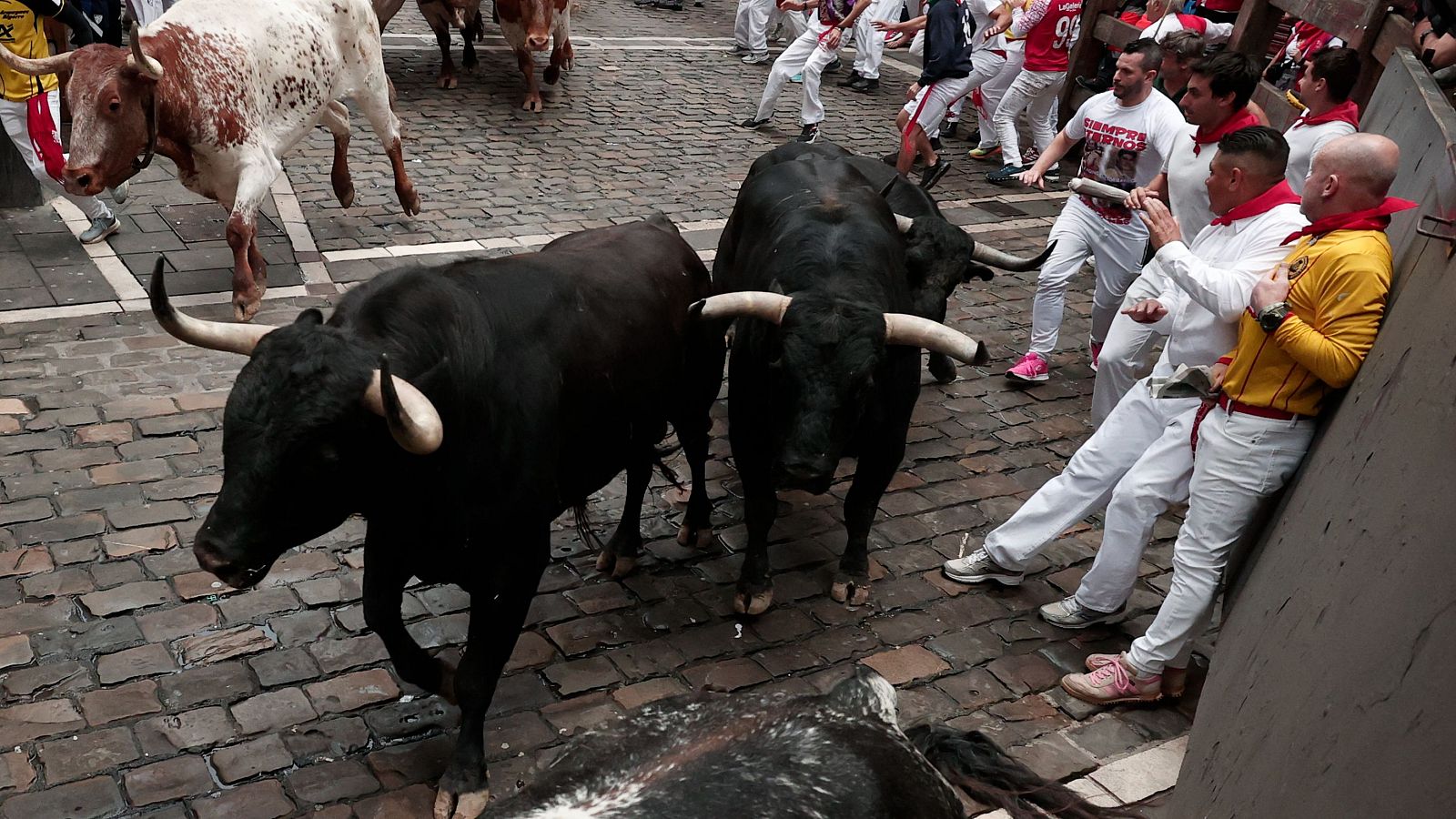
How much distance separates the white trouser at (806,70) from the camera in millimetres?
13156

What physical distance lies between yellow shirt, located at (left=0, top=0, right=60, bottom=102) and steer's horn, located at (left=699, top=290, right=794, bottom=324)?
567 centimetres

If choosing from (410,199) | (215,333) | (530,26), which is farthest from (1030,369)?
(530,26)

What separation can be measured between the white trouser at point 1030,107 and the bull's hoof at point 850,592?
8.51 metres

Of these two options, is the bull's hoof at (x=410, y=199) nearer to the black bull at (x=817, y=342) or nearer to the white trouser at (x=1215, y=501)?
the black bull at (x=817, y=342)

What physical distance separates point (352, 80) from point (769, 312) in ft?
18.6

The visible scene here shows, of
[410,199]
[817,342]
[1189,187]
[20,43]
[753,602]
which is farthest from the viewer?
[410,199]

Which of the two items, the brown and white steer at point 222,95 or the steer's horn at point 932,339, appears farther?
the brown and white steer at point 222,95

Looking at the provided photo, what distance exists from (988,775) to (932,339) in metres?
2.16

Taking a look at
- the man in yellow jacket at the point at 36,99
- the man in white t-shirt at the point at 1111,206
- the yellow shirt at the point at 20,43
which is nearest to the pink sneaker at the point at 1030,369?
the man in white t-shirt at the point at 1111,206

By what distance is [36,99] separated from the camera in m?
8.20

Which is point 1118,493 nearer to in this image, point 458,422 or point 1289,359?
point 1289,359

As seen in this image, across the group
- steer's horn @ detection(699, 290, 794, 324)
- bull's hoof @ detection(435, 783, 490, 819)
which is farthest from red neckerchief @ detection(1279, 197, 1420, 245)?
bull's hoof @ detection(435, 783, 490, 819)

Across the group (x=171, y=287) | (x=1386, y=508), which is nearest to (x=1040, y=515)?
(x=1386, y=508)

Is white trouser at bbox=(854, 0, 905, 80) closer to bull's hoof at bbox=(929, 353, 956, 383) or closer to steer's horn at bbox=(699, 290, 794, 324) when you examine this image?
bull's hoof at bbox=(929, 353, 956, 383)
